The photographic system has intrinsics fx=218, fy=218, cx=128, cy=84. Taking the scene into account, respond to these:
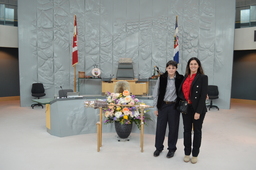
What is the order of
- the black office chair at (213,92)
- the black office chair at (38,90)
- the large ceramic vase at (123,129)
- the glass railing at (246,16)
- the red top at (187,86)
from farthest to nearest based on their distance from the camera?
the glass railing at (246,16) → the black office chair at (38,90) → the black office chair at (213,92) → the large ceramic vase at (123,129) → the red top at (187,86)

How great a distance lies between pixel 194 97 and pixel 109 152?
1.56 m

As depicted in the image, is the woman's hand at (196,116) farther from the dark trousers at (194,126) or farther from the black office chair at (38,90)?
the black office chair at (38,90)

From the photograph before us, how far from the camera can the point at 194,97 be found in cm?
288

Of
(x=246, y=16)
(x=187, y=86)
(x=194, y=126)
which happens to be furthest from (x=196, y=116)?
(x=246, y=16)

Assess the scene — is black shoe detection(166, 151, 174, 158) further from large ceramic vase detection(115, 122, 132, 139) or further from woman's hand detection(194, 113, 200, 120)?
large ceramic vase detection(115, 122, 132, 139)

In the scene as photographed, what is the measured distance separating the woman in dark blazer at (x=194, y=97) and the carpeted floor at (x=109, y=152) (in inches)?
14.6

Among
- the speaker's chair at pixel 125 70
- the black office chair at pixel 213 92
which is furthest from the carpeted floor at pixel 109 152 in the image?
the speaker's chair at pixel 125 70

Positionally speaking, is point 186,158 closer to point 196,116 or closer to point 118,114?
point 196,116

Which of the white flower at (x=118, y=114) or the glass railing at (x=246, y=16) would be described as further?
the glass railing at (x=246, y=16)

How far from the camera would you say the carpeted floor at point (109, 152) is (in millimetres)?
2955

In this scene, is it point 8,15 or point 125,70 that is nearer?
point 125,70

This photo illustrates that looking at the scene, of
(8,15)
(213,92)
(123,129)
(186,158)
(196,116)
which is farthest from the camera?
(8,15)

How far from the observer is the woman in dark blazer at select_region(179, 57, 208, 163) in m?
2.86

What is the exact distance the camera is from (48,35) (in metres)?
8.00
